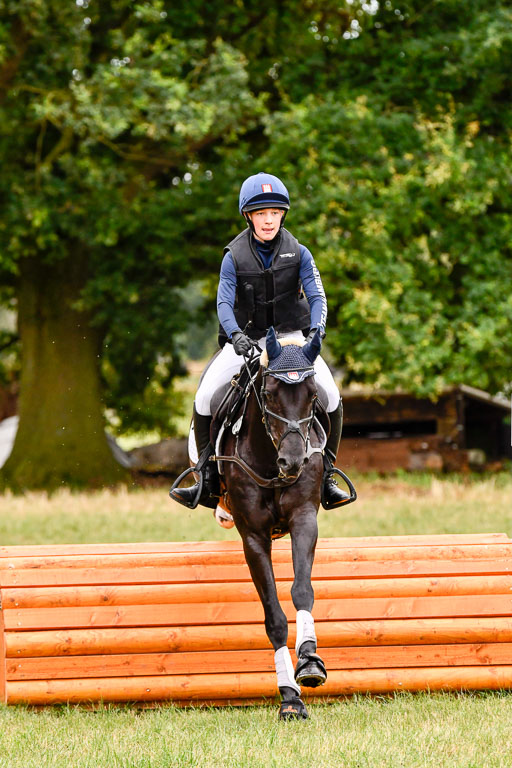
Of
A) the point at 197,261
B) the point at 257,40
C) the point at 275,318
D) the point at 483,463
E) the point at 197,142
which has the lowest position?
the point at 483,463

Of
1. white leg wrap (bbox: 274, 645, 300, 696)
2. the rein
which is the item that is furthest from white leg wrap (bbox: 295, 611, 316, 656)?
the rein

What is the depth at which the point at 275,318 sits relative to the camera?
20.5 feet

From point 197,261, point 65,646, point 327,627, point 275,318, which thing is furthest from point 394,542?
point 197,261

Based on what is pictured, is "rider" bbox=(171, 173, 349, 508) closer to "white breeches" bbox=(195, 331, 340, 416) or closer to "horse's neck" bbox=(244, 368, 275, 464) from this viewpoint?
"white breeches" bbox=(195, 331, 340, 416)

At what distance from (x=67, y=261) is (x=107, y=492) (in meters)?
4.86

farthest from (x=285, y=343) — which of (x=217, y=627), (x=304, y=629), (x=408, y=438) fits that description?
(x=408, y=438)

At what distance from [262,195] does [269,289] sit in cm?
60

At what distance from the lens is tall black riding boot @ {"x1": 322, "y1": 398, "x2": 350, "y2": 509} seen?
623 centimetres

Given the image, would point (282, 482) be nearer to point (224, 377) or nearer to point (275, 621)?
point (275, 621)

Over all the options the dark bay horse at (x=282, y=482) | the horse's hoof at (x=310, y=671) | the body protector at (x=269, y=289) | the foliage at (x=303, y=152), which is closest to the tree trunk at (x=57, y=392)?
the foliage at (x=303, y=152)

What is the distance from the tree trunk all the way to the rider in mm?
12230

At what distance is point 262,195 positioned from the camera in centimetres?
604

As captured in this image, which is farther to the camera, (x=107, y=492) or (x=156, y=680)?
(x=107, y=492)

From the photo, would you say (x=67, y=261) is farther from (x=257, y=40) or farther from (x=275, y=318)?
(x=275, y=318)
